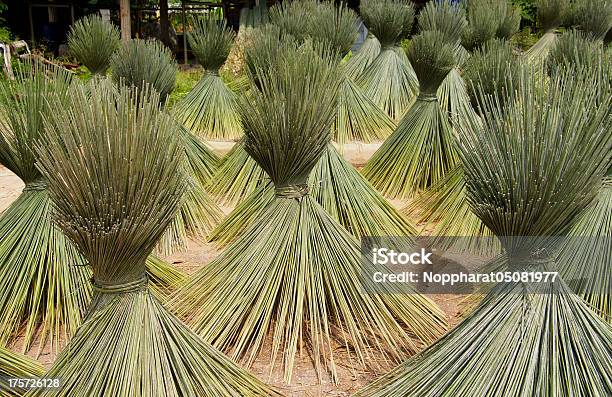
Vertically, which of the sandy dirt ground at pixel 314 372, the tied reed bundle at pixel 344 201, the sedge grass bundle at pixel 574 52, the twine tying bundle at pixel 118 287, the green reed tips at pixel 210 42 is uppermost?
the sedge grass bundle at pixel 574 52

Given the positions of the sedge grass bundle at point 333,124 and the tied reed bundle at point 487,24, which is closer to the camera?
the sedge grass bundle at point 333,124

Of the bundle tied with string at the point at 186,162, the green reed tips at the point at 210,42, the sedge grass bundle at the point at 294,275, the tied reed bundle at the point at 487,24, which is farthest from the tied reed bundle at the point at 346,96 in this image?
the sedge grass bundle at the point at 294,275

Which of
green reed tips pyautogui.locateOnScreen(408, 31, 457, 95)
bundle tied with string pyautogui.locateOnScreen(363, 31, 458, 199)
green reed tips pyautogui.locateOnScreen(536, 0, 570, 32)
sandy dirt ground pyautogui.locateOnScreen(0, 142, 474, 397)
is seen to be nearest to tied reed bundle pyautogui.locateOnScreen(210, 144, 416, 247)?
sandy dirt ground pyautogui.locateOnScreen(0, 142, 474, 397)

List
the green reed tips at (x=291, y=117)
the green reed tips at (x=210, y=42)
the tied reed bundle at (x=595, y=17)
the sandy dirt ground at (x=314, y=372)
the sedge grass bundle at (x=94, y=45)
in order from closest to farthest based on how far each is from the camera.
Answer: the sandy dirt ground at (x=314, y=372)
the green reed tips at (x=291, y=117)
the sedge grass bundle at (x=94, y=45)
the green reed tips at (x=210, y=42)
the tied reed bundle at (x=595, y=17)

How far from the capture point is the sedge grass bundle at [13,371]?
6.42 ft

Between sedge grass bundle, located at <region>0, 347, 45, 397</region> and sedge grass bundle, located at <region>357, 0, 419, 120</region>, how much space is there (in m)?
4.58

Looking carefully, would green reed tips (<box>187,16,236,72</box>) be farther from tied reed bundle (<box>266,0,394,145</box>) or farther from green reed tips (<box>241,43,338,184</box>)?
green reed tips (<box>241,43,338,184</box>)

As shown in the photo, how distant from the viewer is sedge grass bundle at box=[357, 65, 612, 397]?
1.69 m

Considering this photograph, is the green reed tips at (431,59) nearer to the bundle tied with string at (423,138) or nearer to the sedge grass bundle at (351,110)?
the bundle tied with string at (423,138)

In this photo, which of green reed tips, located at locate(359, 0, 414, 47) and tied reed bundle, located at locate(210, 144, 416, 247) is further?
green reed tips, located at locate(359, 0, 414, 47)

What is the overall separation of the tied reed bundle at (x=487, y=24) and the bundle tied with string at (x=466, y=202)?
1929mm

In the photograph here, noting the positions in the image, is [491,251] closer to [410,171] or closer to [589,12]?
[410,171]

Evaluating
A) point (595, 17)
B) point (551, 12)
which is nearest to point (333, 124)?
point (595, 17)

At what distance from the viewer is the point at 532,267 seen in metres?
1.74
